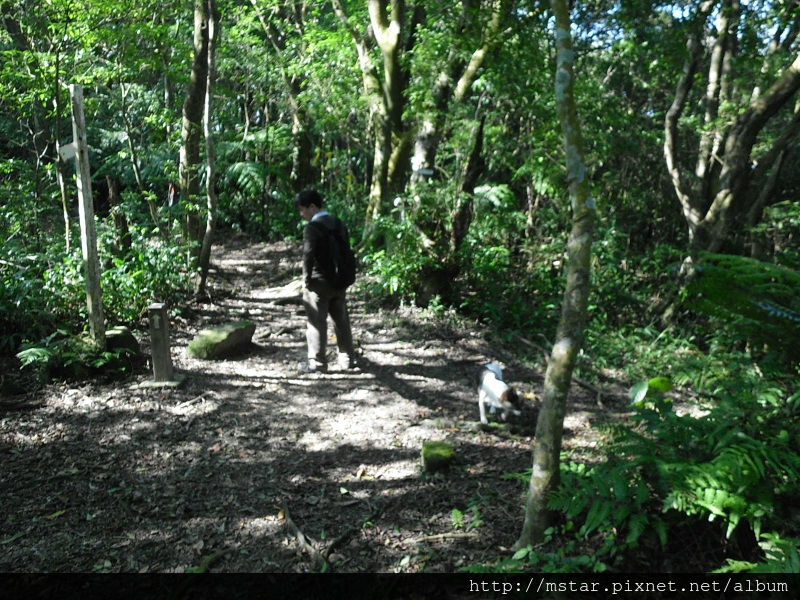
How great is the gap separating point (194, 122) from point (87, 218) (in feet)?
11.1

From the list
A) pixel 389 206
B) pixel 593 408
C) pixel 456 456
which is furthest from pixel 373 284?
pixel 456 456

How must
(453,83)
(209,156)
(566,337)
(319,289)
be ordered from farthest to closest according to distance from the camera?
(209,156), (453,83), (319,289), (566,337)

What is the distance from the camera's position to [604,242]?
9.39 meters

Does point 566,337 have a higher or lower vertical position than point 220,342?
higher

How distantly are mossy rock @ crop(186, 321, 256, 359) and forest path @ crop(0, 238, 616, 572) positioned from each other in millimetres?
192

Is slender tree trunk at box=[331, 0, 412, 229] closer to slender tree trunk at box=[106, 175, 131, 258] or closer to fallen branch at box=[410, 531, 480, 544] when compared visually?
slender tree trunk at box=[106, 175, 131, 258]

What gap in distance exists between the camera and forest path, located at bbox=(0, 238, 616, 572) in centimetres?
387

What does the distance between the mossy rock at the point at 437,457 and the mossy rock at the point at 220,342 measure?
356cm

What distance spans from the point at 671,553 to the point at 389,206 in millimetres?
7770

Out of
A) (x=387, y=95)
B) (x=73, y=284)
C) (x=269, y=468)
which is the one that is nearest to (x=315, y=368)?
(x=269, y=468)

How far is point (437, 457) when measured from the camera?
482 cm

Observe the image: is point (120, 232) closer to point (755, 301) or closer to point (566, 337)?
point (566, 337)

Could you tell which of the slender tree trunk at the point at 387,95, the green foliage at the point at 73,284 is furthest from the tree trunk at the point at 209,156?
the slender tree trunk at the point at 387,95

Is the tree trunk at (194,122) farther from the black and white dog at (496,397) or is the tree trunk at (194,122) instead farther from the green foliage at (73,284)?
the black and white dog at (496,397)
